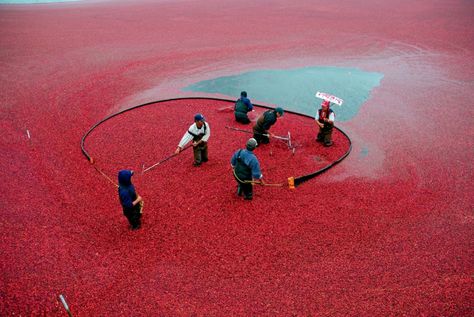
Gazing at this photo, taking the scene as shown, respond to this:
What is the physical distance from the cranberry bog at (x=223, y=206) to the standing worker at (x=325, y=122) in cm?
49

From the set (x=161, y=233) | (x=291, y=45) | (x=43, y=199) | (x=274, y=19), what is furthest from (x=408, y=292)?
(x=274, y=19)

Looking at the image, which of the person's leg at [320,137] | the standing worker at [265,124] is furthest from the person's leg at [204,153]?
the person's leg at [320,137]

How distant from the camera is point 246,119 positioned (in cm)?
1123

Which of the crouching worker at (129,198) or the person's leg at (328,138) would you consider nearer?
the crouching worker at (129,198)

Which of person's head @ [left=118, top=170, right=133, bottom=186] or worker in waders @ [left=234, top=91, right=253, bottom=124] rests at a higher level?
person's head @ [left=118, top=170, right=133, bottom=186]

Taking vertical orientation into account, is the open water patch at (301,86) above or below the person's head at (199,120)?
below

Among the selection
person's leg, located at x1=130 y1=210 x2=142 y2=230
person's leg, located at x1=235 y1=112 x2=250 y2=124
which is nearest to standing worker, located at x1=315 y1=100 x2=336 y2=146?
person's leg, located at x1=235 y1=112 x2=250 y2=124

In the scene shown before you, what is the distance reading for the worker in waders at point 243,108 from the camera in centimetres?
1092

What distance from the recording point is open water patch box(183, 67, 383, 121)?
13.3m

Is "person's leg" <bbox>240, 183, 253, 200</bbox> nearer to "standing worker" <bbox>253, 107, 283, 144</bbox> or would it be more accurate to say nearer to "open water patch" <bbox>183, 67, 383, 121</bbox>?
"standing worker" <bbox>253, 107, 283, 144</bbox>

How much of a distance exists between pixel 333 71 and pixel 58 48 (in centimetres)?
1753

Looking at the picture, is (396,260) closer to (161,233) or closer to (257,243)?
(257,243)

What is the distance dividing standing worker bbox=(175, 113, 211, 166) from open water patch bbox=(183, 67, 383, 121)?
5293 mm

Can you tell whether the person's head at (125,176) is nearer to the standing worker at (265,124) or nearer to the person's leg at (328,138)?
the standing worker at (265,124)
